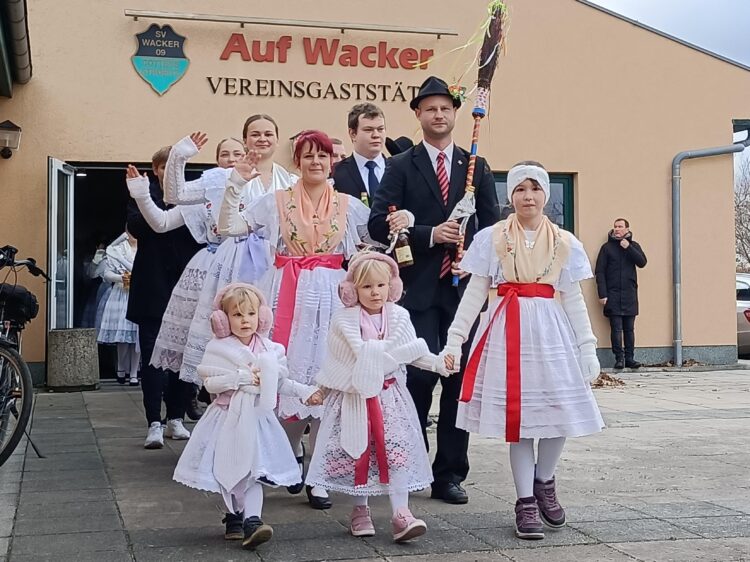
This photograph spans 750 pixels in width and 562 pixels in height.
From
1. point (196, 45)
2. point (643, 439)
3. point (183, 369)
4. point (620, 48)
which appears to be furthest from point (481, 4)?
point (183, 369)

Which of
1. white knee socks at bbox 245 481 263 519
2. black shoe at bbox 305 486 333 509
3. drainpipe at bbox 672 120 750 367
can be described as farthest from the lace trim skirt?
drainpipe at bbox 672 120 750 367

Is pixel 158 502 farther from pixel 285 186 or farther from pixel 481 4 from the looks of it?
pixel 481 4

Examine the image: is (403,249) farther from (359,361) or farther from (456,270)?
(359,361)

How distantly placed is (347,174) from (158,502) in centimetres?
239

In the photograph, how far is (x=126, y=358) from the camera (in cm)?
1235

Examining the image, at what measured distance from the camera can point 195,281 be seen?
246 inches

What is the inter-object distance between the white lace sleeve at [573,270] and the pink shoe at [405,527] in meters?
1.29

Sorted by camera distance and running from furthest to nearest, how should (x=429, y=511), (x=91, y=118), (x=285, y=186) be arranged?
(x=91, y=118) → (x=285, y=186) → (x=429, y=511)

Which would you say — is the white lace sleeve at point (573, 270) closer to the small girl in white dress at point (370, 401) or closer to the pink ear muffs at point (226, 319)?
the small girl in white dress at point (370, 401)

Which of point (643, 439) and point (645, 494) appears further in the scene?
point (643, 439)

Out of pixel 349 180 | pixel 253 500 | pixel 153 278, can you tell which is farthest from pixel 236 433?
pixel 153 278

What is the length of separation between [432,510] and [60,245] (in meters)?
7.93

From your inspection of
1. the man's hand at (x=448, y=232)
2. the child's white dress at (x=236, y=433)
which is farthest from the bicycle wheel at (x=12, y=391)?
the man's hand at (x=448, y=232)

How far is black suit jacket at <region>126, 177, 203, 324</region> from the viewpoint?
22.1 feet
